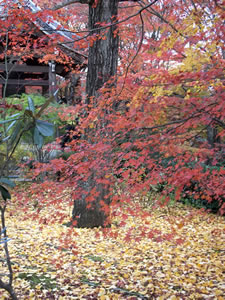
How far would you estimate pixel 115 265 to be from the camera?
4.87 meters

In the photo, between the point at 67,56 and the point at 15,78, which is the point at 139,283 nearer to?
the point at 67,56

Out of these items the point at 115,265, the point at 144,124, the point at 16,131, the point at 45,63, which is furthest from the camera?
the point at 45,63

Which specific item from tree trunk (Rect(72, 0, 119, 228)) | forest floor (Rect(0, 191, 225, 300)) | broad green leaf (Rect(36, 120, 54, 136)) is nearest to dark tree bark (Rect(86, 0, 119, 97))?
tree trunk (Rect(72, 0, 119, 228))

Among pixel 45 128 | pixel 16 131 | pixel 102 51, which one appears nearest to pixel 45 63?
pixel 102 51

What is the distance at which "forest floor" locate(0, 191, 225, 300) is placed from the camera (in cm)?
A: 402

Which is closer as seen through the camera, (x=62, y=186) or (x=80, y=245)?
(x=62, y=186)

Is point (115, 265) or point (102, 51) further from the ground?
point (102, 51)

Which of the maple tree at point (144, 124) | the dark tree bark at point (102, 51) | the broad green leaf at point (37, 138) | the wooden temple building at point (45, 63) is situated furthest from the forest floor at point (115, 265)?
the wooden temple building at point (45, 63)

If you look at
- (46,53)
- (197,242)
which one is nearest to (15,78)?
(46,53)

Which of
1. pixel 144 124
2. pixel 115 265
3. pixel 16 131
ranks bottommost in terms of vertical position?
pixel 115 265

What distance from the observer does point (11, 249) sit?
5.36 metres

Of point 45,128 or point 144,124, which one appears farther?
point 144,124

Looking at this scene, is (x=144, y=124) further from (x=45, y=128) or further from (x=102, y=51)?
(x=45, y=128)

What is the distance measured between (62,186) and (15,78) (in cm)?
907
